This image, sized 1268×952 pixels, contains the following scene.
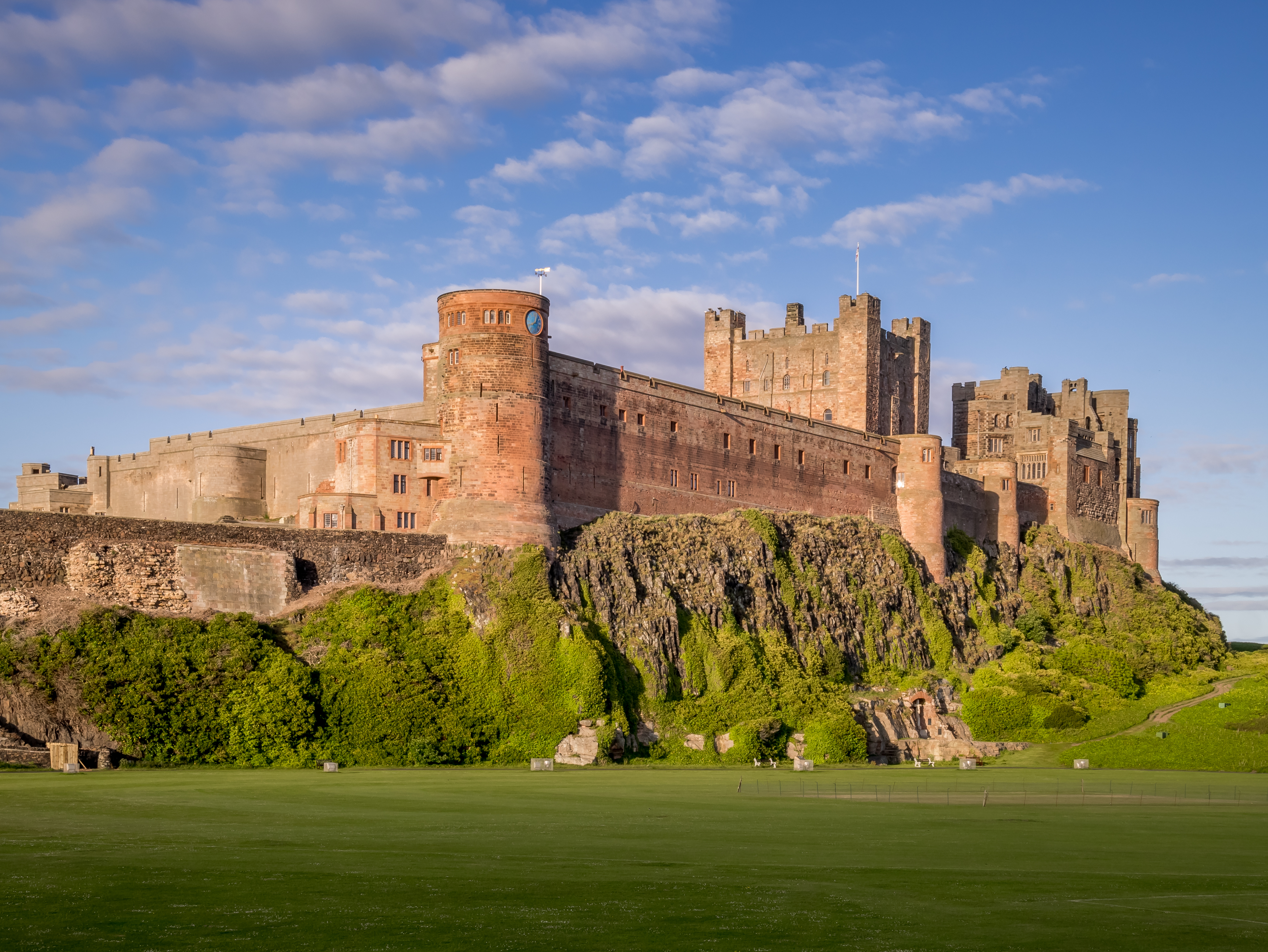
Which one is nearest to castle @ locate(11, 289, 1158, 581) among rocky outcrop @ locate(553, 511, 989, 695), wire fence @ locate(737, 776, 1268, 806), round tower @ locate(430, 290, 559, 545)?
round tower @ locate(430, 290, 559, 545)

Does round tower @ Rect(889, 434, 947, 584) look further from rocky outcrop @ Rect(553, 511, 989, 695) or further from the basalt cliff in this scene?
rocky outcrop @ Rect(553, 511, 989, 695)

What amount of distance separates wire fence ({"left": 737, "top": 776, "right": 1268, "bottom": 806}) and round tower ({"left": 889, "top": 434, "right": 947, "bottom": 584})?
109ft

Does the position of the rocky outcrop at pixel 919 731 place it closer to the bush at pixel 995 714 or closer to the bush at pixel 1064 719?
the bush at pixel 995 714

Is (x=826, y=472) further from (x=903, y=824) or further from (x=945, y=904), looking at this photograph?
(x=945, y=904)

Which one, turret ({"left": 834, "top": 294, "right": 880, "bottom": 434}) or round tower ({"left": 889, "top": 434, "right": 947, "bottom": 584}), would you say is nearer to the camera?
round tower ({"left": 889, "top": 434, "right": 947, "bottom": 584})

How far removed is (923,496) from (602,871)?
65.0 metres

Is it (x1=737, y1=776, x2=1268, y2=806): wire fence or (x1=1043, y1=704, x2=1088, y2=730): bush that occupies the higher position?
(x1=737, y1=776, x2=1268, y2=806): wire fence

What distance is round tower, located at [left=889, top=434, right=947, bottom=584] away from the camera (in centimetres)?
8281

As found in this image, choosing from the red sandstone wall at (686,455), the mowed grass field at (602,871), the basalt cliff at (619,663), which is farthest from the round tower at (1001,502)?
the mowed grass field at (602,871)

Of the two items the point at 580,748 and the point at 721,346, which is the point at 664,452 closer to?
the point at 580,748

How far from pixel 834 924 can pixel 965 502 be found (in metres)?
74.1

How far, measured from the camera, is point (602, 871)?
875 inches

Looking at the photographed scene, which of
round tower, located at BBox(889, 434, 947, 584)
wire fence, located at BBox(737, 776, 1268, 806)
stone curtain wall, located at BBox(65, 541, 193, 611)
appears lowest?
wire fence, located at BBox(737, 776, 1268, 806)

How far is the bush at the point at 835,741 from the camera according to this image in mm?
58938
